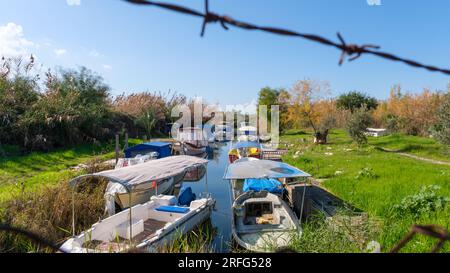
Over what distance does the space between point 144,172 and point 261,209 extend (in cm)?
348

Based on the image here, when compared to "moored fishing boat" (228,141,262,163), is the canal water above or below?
below

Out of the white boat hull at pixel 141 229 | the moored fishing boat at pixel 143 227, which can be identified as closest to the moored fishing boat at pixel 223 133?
the moored fishing boat at pixel 143 227

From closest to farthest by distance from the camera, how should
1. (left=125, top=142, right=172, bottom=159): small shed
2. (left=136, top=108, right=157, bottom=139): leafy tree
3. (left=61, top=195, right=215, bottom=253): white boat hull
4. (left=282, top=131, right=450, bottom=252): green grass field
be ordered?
(left=61, top=195, right=215, bottom=253): white boat hull → (left=282, top=131, right=450, bottom=252): green grass field → (left=125, top=142, right=172, bottom=159): small shed → (left=136, top=108, right=157, bottom=139): leafy tree

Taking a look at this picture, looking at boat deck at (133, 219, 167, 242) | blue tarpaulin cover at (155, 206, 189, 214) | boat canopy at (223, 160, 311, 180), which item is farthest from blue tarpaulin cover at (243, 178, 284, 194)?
boat deck at (133, 219, 167, 242)

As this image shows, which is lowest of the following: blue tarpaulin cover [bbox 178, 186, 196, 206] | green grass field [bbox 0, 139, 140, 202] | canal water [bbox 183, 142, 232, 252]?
canal water [bbox 183, 142, 232, 252]

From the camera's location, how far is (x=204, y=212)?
31.3ft

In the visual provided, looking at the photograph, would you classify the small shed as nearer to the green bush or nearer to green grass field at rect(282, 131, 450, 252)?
green grass field at rect(282, 131, 450, 252)

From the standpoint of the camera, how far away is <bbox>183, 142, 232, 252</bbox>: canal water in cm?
878

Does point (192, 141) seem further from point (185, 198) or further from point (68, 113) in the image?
point (185, 198)

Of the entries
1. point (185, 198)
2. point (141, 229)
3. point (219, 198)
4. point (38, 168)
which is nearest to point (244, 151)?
point (219, 198)

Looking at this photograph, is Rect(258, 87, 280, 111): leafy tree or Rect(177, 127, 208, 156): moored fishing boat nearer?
Answer: Rect(177, 127, 208, 156): moored fishing boat
